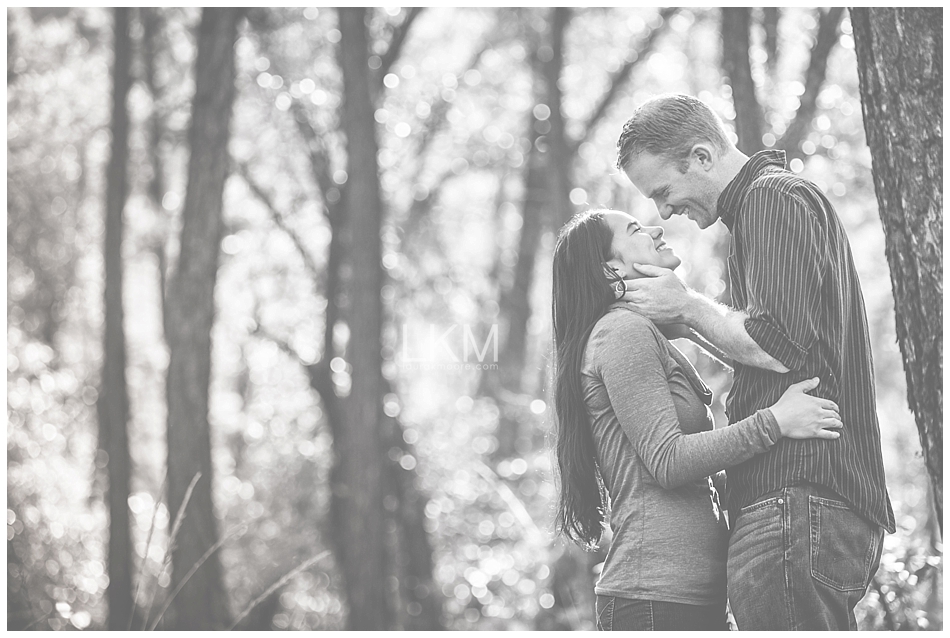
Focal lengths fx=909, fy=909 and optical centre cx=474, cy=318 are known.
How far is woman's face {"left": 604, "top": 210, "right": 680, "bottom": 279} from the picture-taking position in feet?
8.38

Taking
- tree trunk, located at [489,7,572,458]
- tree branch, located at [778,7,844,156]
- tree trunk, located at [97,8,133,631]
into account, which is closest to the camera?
tree branch, located at [778,7,844,156]

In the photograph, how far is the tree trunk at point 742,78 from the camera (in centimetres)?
622

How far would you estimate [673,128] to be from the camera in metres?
2.56

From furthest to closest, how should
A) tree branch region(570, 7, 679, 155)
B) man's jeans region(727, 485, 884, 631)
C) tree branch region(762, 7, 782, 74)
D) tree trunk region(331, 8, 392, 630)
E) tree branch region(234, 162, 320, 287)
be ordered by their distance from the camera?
tree branch region(570, 7, 679, 155), tree branch region(234, 162, 320, 287), tree branch region(762, 7, 782, 74), tree trunk region(331, 8, 392, 630), man's jeans region(727, 485, 884, 631)

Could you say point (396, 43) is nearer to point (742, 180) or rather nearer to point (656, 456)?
point (742, 180)

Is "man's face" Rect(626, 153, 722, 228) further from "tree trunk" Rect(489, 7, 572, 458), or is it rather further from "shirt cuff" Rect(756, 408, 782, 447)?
"tree trunk" Rect(489, 7, 572, 458)

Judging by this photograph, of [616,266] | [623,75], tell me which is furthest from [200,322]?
[623,75]

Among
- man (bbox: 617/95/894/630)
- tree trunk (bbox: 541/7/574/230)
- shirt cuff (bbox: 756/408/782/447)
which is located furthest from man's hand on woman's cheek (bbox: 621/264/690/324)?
tree trunk (bbox: 541/7/574/230)

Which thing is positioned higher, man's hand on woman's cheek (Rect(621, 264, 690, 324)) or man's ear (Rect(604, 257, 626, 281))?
man's ear (Rect(604, 257, 626, 281))

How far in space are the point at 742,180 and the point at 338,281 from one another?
970 centimetres

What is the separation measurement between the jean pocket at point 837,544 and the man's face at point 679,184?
0.86 m

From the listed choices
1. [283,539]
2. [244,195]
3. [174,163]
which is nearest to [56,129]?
[174,163]

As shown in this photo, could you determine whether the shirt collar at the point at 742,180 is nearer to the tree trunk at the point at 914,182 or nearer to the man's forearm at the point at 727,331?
the man's forearm at the point at 727,331

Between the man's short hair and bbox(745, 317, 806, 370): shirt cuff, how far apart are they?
0.58m
